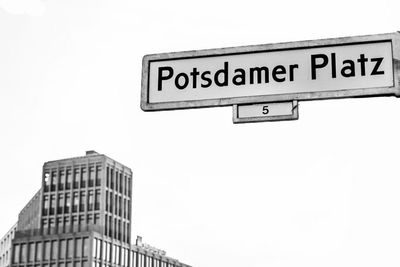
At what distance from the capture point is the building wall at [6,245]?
4672 inches

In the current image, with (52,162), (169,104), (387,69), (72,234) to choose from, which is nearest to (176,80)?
(169,104)

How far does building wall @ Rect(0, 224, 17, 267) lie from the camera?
119 meters

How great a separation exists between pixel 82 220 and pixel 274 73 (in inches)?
3755

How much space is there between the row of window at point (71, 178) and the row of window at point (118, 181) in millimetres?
1420

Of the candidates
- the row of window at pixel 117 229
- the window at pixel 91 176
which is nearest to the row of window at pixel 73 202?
the window at pixel 91 176

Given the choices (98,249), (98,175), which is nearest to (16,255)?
(98,249)

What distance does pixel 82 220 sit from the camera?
320ft

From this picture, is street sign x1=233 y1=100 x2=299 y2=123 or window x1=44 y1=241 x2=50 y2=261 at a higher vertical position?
window x1=44 y1=241 x2=50 y2=261

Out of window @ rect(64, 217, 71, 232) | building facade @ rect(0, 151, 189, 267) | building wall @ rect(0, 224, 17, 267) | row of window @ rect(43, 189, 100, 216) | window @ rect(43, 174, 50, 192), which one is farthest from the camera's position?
building wall @ rect(0, 224, 17, 267)

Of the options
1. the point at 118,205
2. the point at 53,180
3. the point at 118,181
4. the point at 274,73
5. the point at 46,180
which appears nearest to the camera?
the point at 274,73

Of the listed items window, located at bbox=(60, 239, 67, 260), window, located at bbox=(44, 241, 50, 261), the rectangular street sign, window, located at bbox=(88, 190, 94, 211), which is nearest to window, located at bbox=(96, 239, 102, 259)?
window, located at bbox=(60, 239, 67, 260)

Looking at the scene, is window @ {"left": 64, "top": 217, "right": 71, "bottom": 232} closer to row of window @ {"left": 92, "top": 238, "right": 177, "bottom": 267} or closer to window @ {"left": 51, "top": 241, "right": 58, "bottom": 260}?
window @ {"left": 51, "top": 241, "right": 58, "bottom": 260}

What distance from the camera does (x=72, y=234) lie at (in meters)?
94.1

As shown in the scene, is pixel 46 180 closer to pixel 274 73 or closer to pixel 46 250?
pixel 46 250
